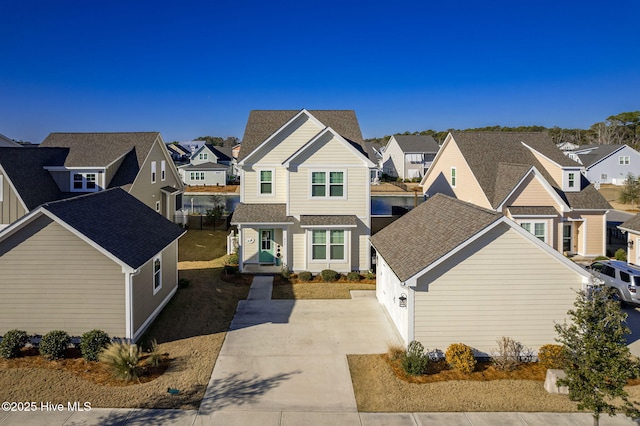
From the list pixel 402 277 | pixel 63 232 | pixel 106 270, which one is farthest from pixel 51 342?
pixel 402 277

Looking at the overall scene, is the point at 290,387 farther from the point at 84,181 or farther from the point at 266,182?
the point at 84,181

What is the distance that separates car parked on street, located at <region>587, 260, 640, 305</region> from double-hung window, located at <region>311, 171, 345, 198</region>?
1211 cm

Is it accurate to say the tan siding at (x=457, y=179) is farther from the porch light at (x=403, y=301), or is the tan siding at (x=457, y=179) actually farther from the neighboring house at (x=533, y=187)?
the porch light at (x=403, y=301)

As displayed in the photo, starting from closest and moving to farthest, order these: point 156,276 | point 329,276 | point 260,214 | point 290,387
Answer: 1. point 290,387
2. point 156,276
3. point 329,276
4. point 260,214

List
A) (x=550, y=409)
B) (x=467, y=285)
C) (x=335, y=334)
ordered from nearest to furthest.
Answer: (x=550, y=409), (x=467, y=285), (x=335, y=334)

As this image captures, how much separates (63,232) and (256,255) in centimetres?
1097

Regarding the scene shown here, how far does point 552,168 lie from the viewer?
25750mm

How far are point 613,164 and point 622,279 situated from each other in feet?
189

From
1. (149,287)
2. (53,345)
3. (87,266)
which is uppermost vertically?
(87,266)

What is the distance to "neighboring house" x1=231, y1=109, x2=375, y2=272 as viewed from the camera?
70.0 ft

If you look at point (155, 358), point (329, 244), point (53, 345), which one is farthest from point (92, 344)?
point (329, 244)

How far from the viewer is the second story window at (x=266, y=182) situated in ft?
74.0

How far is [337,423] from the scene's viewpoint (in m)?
9.10

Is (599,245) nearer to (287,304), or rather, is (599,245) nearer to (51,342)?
(287,304)
